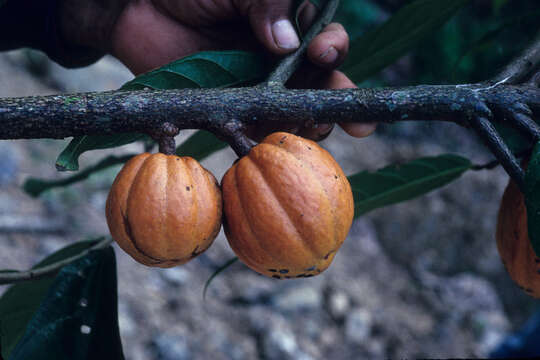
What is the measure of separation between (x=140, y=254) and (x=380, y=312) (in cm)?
330

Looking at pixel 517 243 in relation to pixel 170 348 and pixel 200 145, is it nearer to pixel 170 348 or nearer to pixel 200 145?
pixel 200 145

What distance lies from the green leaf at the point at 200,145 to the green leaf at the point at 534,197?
28.9 inches

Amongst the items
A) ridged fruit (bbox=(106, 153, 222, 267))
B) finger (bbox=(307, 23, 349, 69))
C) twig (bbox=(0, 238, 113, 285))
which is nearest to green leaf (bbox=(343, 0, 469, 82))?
finger (bbox=(307, 23, 349, 69))

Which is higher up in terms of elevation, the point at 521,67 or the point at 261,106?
the point at 521,67

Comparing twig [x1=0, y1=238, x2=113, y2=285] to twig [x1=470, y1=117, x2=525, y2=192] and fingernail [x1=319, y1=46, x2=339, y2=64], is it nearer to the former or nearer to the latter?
fingernail [x1=319, y1=46, x2=339, y2=64]

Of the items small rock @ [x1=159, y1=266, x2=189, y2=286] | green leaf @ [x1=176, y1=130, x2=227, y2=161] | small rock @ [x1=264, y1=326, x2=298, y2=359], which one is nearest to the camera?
green leaf @ [x1=176, y1=130, x2=227, y2=161]

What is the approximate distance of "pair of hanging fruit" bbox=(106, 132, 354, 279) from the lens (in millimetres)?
837

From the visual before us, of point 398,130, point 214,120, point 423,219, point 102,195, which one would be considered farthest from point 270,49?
point 398,130

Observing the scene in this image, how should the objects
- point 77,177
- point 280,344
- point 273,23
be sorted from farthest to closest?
point 280,344 < point 77,177 < point 273,23

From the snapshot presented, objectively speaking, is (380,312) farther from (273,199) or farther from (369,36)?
(273,199)

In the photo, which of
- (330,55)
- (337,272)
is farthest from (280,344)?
(330,55)

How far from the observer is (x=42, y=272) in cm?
115

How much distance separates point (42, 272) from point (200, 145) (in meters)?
0.51

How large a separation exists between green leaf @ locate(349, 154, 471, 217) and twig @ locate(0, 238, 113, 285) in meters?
0.72
